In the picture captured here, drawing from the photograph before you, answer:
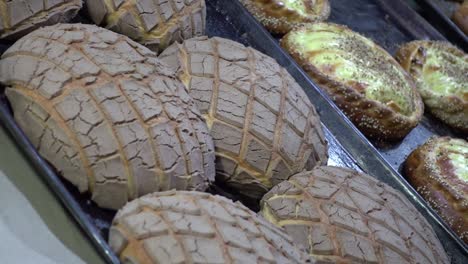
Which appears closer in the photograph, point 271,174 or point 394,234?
point 394,234

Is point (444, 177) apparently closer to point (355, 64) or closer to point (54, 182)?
point (355, 64)

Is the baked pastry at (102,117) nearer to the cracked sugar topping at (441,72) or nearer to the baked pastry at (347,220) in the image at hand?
the baked pastry at (347,220)

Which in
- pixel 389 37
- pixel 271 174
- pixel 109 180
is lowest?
pixel 389 37

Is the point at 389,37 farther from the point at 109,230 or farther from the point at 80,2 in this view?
the point at 109,230

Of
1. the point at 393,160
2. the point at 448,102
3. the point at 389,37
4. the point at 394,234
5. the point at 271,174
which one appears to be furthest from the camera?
the point at 389,37

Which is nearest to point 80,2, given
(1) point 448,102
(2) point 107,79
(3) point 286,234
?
(2) point 107,79

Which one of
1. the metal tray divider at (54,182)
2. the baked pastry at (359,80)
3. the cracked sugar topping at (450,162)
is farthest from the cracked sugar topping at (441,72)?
the metal tray divider at (54,182)

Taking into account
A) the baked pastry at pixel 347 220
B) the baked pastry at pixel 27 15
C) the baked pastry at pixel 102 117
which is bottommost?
the baked pastry at pixel 347 220
